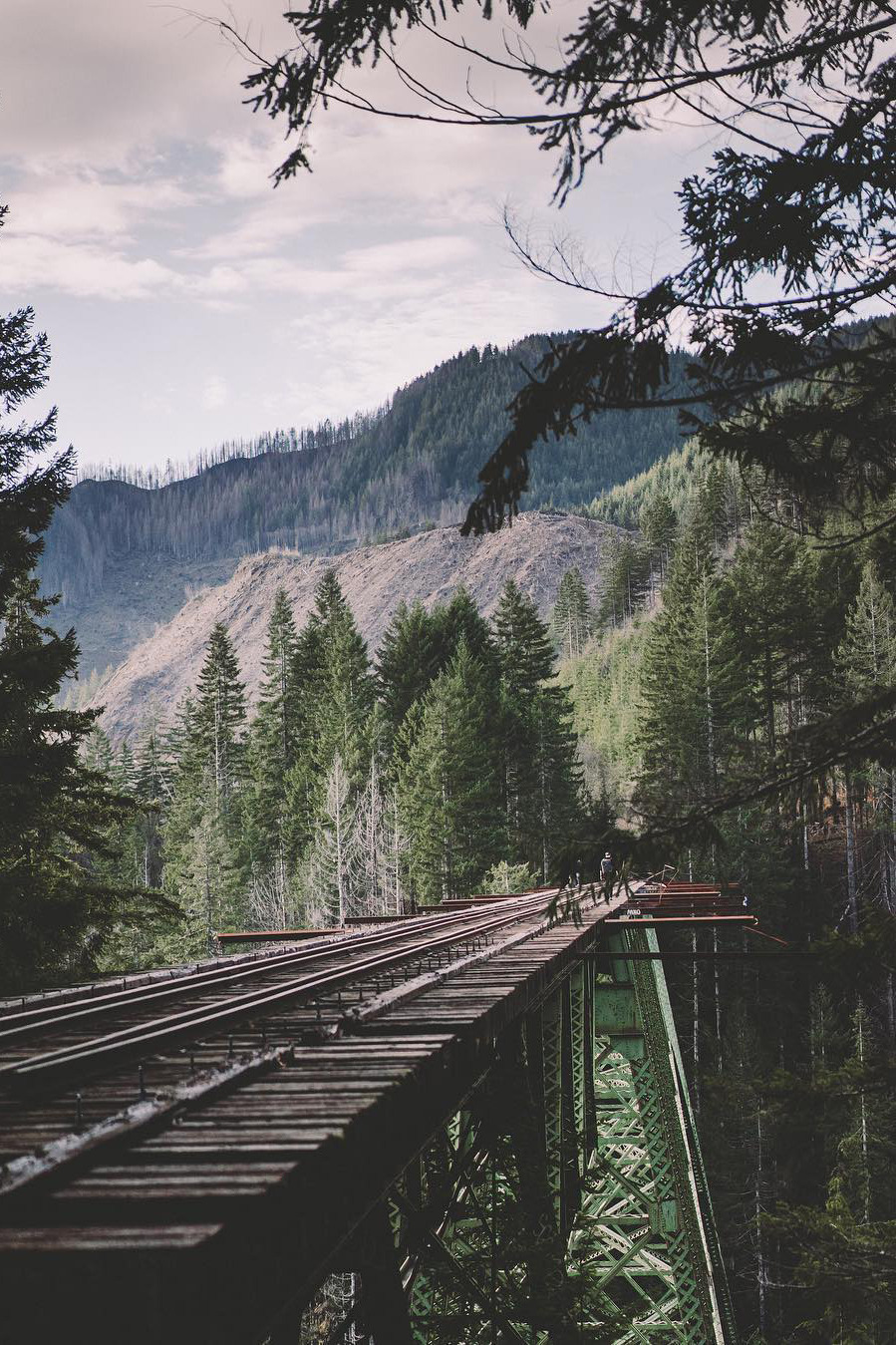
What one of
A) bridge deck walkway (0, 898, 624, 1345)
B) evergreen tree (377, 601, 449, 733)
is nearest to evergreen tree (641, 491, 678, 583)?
evergreen tree (377, 601, 449, 733)

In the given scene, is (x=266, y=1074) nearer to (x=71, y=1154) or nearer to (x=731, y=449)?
(x=71, y=1154)

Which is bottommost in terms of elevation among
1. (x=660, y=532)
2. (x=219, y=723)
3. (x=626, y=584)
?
(x=219, y=723)

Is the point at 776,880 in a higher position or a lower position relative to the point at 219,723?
lower

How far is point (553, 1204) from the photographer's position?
898 cm

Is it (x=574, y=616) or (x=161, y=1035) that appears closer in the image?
(x=161, y=1035)

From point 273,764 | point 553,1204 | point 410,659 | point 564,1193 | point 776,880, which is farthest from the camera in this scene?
point 273,764

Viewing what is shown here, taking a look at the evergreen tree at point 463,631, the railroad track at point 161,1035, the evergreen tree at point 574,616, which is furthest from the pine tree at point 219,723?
the railroad track at point 161,1035

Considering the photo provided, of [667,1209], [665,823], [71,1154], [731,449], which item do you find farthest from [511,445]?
[667,1209]

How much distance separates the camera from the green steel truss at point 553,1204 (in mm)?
6133

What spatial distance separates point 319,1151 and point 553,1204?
6.99 m

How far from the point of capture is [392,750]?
5791 centimetres

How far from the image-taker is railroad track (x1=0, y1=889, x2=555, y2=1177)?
320 centimetres

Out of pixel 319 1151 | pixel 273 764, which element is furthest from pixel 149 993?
pixel 273 764

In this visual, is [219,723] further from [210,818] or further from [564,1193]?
[564,1193]
